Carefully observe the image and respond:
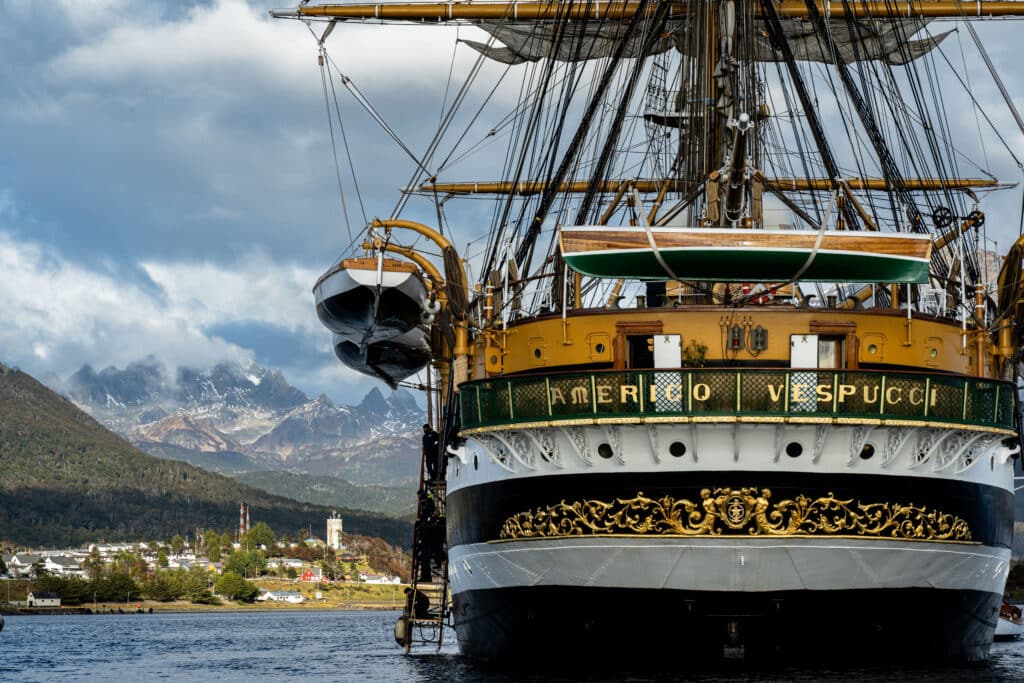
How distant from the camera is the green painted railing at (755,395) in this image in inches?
1163

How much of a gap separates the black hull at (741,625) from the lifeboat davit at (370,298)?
9231 millimetres

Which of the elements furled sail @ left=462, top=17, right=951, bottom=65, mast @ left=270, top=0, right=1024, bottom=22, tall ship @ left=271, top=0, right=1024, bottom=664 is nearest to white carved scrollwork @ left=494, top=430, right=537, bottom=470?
tall ship @ left=271, top=0, right=1024, bottom=664

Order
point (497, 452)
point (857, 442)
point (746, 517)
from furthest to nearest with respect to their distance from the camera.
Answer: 1. point (497, 452)
2. point (857, 442)
3. point (746, 517)

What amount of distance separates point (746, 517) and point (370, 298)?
12.8 metres

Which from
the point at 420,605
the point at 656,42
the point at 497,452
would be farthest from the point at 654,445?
the point at 656,42

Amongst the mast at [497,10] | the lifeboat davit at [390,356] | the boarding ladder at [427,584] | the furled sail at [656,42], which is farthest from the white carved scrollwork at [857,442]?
the mast at [497,10]

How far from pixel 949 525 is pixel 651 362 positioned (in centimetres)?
668

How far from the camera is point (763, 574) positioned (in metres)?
29.9

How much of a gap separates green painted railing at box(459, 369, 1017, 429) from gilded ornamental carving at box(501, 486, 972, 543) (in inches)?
64.6

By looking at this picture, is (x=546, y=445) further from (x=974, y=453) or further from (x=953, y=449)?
(x=974, y=453)

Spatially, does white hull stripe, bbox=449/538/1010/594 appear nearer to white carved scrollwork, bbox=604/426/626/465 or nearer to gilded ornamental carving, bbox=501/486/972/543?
gilded ornamental carving, bbox=501/486/972/543

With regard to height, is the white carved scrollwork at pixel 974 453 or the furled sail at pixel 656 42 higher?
the furled sail at pixel 656 42

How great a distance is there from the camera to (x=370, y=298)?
38812 millimetres

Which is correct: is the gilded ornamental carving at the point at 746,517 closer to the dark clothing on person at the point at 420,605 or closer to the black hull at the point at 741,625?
the black hull at the point at 741,625
